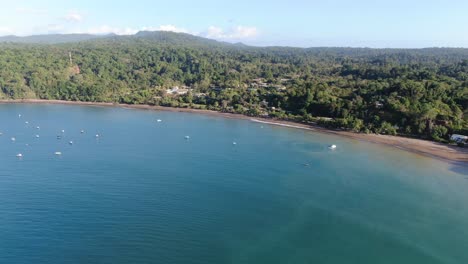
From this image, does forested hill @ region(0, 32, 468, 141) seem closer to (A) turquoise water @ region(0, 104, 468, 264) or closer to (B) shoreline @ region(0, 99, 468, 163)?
(B) shoreline @ region(0, 99, 468, 163)

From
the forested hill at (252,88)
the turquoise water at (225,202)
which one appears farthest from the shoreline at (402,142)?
the turquoise water at (225,202)

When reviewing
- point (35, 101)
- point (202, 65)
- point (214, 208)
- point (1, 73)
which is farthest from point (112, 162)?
point (202, 65)

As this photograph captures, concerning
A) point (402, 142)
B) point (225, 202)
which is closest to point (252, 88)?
point (402, 142)

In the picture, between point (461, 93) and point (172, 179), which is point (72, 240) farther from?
point (461, 93)

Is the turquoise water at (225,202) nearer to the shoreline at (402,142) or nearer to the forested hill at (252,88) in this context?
the shoreline at (402,142)

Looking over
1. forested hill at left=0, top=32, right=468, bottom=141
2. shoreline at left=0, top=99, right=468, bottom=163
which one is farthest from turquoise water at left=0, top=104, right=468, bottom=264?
forested hill at left=0, top=32, right=468, bottom=141

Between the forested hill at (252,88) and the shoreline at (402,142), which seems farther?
the forested hill at (252,88)
